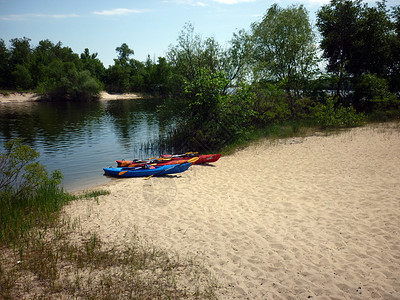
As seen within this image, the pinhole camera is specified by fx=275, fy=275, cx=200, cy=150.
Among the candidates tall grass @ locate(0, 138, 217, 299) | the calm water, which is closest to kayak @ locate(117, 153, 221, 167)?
the calm water

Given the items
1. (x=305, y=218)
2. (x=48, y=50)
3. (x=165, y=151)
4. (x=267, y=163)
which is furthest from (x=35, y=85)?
(x=305, y=218)

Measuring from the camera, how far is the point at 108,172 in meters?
12.3

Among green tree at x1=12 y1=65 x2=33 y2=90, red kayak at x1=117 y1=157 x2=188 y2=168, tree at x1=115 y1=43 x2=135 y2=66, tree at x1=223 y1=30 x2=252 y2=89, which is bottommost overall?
red kayak at x1=117 y1=157 x2=188 y2=168

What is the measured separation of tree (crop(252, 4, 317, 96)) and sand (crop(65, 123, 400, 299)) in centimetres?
1164

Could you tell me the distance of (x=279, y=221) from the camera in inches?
255

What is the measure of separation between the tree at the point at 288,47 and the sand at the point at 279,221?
458 inches

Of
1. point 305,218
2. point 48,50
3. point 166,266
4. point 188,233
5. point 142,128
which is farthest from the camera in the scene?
point 48,50

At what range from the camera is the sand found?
14.5 ft

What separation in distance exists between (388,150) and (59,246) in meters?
13.1

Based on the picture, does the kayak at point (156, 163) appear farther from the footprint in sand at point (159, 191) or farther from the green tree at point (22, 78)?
the green tree at point (22, 78)


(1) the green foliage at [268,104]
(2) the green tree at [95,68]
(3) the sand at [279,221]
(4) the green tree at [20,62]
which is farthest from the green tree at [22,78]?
(3) the sand at [279,221]

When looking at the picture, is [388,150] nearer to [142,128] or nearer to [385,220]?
[385,220]

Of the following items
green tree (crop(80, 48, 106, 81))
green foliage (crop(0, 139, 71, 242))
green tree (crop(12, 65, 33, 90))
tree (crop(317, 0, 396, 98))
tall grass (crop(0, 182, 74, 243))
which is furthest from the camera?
green tree (crop(80, 48, 106, 81))

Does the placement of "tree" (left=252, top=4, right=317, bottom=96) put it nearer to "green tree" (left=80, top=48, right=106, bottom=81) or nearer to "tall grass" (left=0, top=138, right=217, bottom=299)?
"tall grass" (left=0, top=138, right=217, bottom=299)
